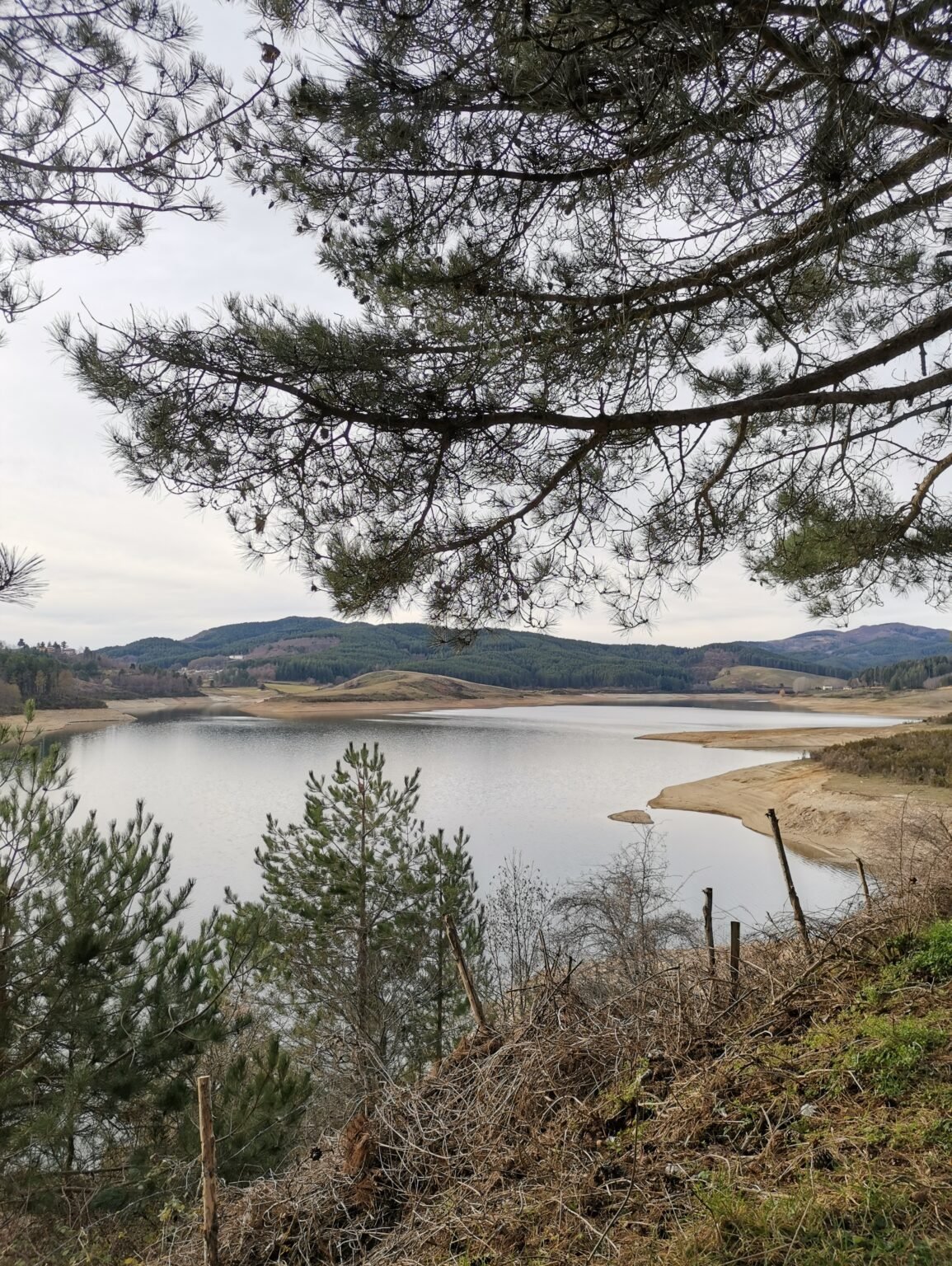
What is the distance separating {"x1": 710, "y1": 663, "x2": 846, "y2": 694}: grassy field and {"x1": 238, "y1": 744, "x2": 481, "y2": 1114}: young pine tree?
48.5m

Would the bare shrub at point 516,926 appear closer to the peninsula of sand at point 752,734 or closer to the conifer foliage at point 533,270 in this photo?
the peninsula of sand at point 752,734

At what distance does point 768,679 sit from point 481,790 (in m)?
46.2

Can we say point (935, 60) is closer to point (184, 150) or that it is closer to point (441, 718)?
point (184, 150)

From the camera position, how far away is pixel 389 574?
3.07m

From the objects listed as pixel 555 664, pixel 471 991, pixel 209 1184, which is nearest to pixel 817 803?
pixel 471 991

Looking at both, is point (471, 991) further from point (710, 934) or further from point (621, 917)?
point (621, 917)

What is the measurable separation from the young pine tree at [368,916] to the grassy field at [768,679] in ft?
159

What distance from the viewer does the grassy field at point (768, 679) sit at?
54.5 metres

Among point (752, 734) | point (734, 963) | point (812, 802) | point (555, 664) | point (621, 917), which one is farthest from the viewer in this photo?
point (555, 664)

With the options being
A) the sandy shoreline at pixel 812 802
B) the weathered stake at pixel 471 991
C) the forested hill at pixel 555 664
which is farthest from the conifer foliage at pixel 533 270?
the forested hill at pixel 555 664

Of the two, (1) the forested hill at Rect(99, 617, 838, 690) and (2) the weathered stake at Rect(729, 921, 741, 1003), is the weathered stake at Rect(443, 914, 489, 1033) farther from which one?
(1) the forested hill at Rect(99, 617, 838, 690)

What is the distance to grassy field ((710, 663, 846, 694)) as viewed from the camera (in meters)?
54.5

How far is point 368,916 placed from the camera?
8.31m

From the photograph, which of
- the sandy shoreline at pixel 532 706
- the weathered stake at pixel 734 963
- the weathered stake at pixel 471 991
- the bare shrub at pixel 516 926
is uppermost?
the weathered stake at pixel 734 963
